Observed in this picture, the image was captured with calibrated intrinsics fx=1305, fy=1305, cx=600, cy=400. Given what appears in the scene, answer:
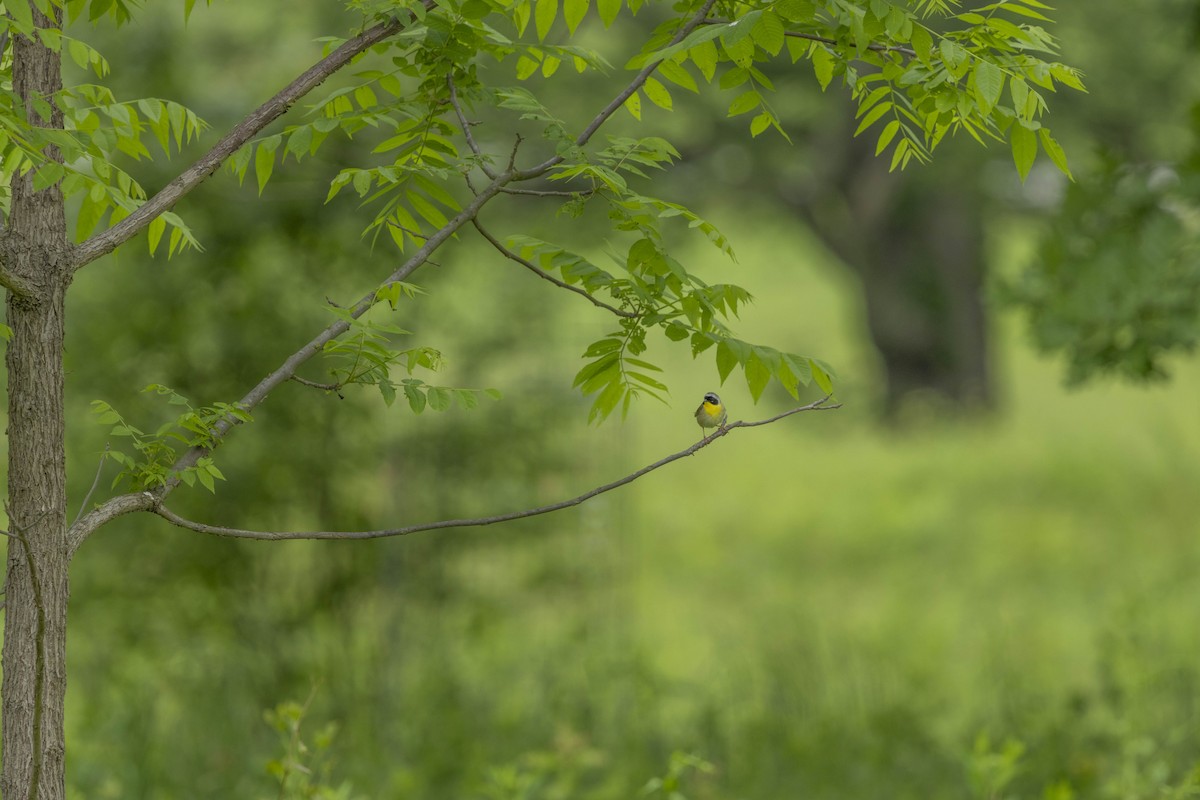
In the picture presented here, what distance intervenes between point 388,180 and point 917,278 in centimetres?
1540

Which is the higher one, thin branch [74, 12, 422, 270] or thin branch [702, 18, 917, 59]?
thin branch [702, 18, 917, 59]

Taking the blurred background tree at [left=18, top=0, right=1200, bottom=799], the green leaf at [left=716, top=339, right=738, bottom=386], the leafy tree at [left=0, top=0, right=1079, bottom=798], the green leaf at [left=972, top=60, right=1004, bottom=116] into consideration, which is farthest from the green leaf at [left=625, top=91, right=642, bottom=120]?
the blurred background tree at [left=18, top=0, right=1200, bottom=799]

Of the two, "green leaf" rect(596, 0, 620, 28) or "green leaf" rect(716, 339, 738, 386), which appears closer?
"green leaf" rect(716, 339, 738, 386)

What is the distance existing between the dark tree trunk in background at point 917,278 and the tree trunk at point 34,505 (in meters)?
14.7

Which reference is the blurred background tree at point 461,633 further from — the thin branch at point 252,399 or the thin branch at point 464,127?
the thin branch at point 464,127

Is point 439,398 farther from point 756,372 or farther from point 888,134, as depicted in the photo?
point 888,134

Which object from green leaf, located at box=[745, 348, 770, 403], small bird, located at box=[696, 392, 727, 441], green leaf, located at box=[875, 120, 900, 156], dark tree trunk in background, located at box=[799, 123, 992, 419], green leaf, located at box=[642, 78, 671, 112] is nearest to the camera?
green leaf, located at box=[745, 348, 770, 403]

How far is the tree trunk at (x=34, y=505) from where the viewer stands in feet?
7.54

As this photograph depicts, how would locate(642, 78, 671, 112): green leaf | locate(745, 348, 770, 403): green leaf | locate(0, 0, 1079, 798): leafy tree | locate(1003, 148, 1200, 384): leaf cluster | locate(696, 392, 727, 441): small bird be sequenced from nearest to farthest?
locate(0, 0, 1079, 798): leafy tree, locate(745, 348, 770, 403): green leaf, locate(642, 78, 671, 112): green leaf, locate(696, 392, 727, 441): small bird, locate(1003, 148, 1200, 384): leaf cluster

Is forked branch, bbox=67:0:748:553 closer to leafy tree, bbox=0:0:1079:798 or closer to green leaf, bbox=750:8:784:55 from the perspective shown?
leafy tree, bbox=0:0:1079:798

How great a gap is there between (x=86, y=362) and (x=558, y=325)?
2.90 m

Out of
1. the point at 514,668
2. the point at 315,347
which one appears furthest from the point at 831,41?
the point at 514,668

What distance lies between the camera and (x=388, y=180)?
252 centimetres

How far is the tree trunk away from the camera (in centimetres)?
230
